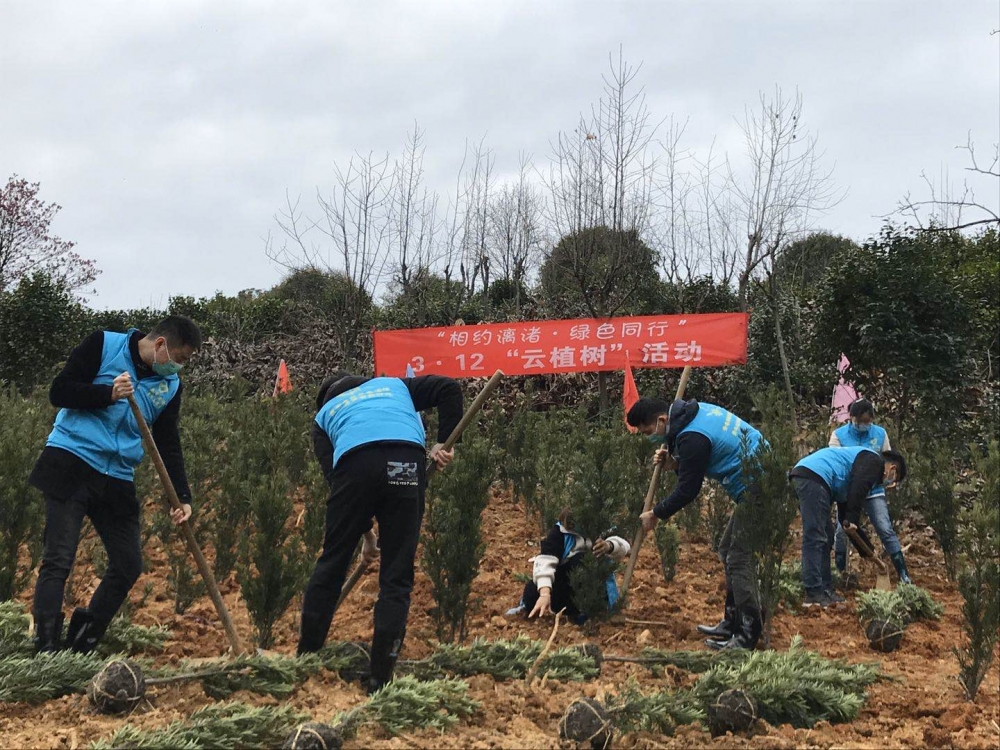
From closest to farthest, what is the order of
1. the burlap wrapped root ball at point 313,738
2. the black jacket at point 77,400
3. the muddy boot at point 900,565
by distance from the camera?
the burlap wrapped root ball at point 313,738
the black jacket at point 77,400
the muddy boot at point 900,565

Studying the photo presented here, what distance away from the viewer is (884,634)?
4.55 meters

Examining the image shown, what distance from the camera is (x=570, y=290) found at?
16906 mm

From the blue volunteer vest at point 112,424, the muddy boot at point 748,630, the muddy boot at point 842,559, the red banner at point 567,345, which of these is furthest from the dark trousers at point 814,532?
the red banner at point 567,345

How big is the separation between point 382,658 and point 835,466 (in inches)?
135

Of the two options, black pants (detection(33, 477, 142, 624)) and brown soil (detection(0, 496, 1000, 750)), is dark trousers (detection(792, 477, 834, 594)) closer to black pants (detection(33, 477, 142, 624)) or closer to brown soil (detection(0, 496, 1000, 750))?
brown soil (detection(0, 496, 1000, 750))

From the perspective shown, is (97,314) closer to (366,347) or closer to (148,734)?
(366,347)

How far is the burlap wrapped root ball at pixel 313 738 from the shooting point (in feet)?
8.58

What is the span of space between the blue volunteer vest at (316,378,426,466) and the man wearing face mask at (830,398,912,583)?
141 inches

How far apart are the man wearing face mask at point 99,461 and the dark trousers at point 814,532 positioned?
3621 mm

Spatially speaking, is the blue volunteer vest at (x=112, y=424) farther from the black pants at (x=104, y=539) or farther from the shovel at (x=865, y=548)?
the shovel at (x=865, y=548)

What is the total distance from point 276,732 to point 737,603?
2.58 metres

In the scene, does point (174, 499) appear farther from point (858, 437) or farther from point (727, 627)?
point (858, 437)

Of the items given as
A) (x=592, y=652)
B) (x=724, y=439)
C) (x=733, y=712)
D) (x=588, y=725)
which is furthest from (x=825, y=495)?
(x=588, y=725)

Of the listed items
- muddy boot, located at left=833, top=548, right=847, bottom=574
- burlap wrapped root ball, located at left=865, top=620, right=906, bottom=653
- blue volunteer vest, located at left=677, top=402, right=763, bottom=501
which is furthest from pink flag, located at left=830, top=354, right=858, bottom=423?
blue volunteer vest, located at left=677, top=402, right=763, bottom=501
